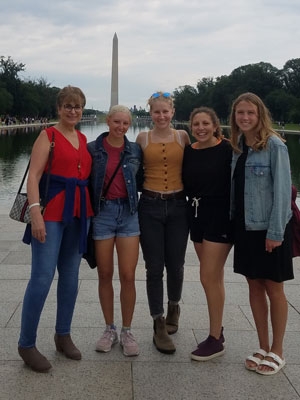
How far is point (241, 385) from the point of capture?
3.21 metres

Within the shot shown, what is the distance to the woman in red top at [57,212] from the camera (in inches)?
129

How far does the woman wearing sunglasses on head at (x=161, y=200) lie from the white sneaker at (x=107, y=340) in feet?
1.04

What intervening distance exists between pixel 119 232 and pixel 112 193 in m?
0.30

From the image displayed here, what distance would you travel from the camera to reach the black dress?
3334 mm

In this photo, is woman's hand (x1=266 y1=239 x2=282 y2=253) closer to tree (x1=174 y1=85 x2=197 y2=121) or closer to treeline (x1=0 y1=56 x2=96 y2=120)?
treeline (x1=0 y1=56 x2=96 y2=120)

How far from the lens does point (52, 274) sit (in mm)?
3352

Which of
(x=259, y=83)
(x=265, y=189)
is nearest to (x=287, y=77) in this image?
(x=259, y=83)

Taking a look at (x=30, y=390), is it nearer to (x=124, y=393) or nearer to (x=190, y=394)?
(x=124, y=393)

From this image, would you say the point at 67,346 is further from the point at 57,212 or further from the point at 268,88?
the point at 268,88

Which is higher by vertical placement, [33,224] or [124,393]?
[33,224]

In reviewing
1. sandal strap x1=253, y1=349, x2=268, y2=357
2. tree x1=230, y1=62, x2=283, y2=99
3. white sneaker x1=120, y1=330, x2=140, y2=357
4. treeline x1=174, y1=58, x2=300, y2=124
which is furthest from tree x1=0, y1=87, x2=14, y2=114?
sandal strap x1=253, y1=349, x2=268, y2=357

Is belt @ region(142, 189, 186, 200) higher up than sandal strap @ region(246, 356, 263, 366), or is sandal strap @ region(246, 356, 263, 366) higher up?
belt @ region(142, 189, 186, 200)

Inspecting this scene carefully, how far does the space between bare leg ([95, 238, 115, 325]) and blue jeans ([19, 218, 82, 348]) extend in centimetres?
16

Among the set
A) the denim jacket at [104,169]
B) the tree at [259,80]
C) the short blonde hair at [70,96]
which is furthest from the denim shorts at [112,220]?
the tree at [259,80]
